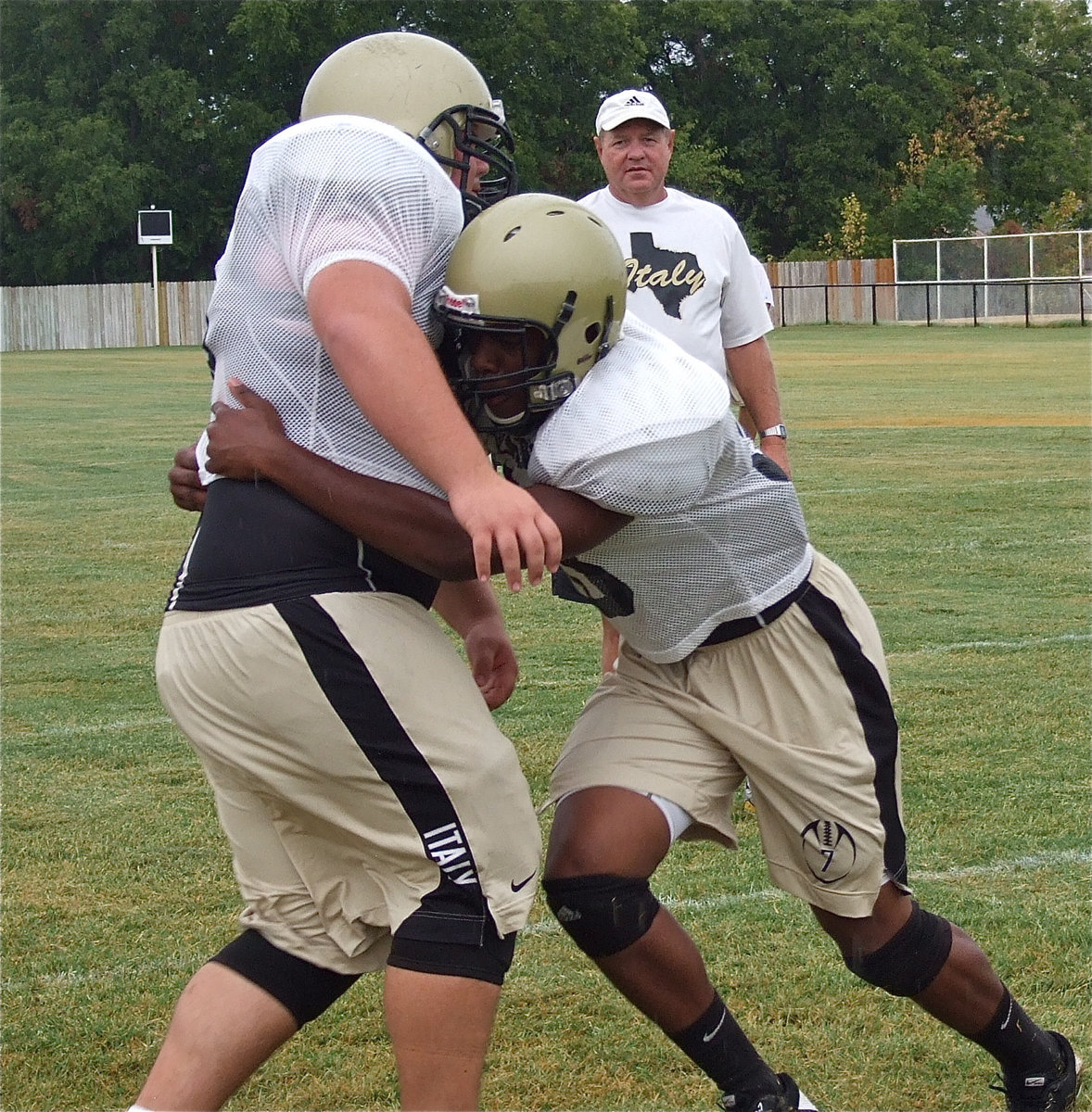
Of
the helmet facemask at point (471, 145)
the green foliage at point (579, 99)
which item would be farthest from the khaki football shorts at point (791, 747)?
the green foliage at point (579, 99)

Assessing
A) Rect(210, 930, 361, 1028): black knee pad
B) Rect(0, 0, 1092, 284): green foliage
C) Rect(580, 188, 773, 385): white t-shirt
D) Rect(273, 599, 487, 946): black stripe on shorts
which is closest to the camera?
Rect(273, 599, 487, 946): black stripe on shorts

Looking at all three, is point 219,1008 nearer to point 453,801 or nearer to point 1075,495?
point 453,801

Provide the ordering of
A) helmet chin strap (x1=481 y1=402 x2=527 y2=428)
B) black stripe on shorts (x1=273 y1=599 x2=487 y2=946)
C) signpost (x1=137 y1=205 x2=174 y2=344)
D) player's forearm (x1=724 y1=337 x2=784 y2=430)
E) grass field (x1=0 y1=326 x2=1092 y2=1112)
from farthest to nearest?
1. signpost (x1=137 y1=205 x2=174 y2=344)
2. player's forearm (x1=724 y1=337 x2=784 y2=430)
3. grass field (x1=0 y1=326 x2=1092 y2=1112)
4. helmet chin strap (x1=481 y1=402 x2=527 y2=428)
5. black stripe on shorts (x1=273 y1=599 x2=487 y2=946)

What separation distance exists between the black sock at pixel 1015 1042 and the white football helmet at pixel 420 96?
186cm

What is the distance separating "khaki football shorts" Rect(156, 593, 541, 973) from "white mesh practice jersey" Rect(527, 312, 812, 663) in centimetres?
38

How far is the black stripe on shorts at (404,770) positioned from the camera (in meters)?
2.56

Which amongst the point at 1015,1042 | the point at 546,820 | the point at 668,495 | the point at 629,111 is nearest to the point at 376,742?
the point at 668,495

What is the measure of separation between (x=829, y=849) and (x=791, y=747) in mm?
207

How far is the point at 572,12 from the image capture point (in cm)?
4572

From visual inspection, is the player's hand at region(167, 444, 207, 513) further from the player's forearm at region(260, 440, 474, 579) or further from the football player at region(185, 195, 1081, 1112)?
the player's forearm at region(260, 440, 474, 579)

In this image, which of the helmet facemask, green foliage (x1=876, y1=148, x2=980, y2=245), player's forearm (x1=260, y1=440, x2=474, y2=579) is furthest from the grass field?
green foliage (x1=876, y1=148, x2=980, y2=245)

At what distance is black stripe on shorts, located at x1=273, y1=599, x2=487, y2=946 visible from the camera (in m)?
2.56

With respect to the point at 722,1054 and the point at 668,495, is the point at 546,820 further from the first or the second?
the point at 668,495

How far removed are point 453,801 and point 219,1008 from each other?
562mm
